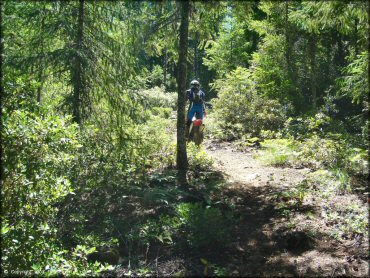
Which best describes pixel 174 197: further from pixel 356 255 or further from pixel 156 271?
pixel 356 255

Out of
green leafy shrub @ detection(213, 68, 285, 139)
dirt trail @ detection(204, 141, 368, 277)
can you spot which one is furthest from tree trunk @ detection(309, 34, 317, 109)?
dirt trail @ detection(204, 141, 368, 277)

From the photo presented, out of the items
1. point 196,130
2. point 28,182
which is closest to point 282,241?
point 28,182

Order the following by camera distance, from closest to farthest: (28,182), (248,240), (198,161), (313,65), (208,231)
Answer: (28,182), (208,231), (248,240), (198,161), (313,65)

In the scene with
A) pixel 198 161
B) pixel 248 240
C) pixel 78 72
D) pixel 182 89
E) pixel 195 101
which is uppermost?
pixel 78 72

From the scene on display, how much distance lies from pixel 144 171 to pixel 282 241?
14.2 ft

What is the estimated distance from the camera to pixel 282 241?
6.50 m

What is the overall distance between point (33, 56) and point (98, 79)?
1492 mm

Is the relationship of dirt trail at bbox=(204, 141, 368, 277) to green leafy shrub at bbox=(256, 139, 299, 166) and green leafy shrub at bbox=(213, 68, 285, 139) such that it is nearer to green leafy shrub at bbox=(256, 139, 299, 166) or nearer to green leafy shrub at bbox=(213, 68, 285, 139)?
green leafy shrub at bbox=(256, 139, 299, 166)

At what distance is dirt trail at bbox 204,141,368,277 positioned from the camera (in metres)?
5.60

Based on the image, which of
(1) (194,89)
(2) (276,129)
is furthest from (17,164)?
(2) (276,129)

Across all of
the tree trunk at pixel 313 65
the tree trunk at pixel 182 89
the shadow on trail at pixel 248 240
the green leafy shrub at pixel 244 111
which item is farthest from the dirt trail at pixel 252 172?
the tree trunk at pixel 313 65

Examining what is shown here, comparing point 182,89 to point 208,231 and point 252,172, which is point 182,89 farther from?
point 208,231

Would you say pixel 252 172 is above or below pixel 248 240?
above

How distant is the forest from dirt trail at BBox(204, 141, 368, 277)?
0.10ft
